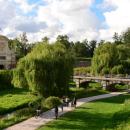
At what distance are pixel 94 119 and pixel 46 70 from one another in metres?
13.4

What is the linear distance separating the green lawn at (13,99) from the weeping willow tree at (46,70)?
1.62m

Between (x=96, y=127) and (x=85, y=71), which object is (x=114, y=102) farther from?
(x=85, y=71)

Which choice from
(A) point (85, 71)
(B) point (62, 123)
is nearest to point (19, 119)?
(B) point (62, 123)

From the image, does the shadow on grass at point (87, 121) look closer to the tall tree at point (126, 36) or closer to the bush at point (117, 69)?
the bush at point (117, 69)

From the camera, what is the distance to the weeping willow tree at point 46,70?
48500 millimetres

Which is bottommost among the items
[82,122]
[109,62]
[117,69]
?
[82,122]

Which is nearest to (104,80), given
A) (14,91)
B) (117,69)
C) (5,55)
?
(117,69)

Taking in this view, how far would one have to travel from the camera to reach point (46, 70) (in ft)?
162

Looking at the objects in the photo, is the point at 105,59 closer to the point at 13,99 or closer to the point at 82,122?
the point at 13,99

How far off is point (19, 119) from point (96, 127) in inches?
282

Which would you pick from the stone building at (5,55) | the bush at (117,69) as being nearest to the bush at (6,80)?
the bush at (117,69)

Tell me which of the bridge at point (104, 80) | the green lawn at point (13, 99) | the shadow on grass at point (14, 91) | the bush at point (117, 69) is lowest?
the green lawn at point (13, 99)

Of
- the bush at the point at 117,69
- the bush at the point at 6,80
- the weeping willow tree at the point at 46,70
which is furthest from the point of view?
the bush at the point at 117,69

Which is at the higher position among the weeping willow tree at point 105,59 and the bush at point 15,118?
the weeping willow tree at point 105,59
